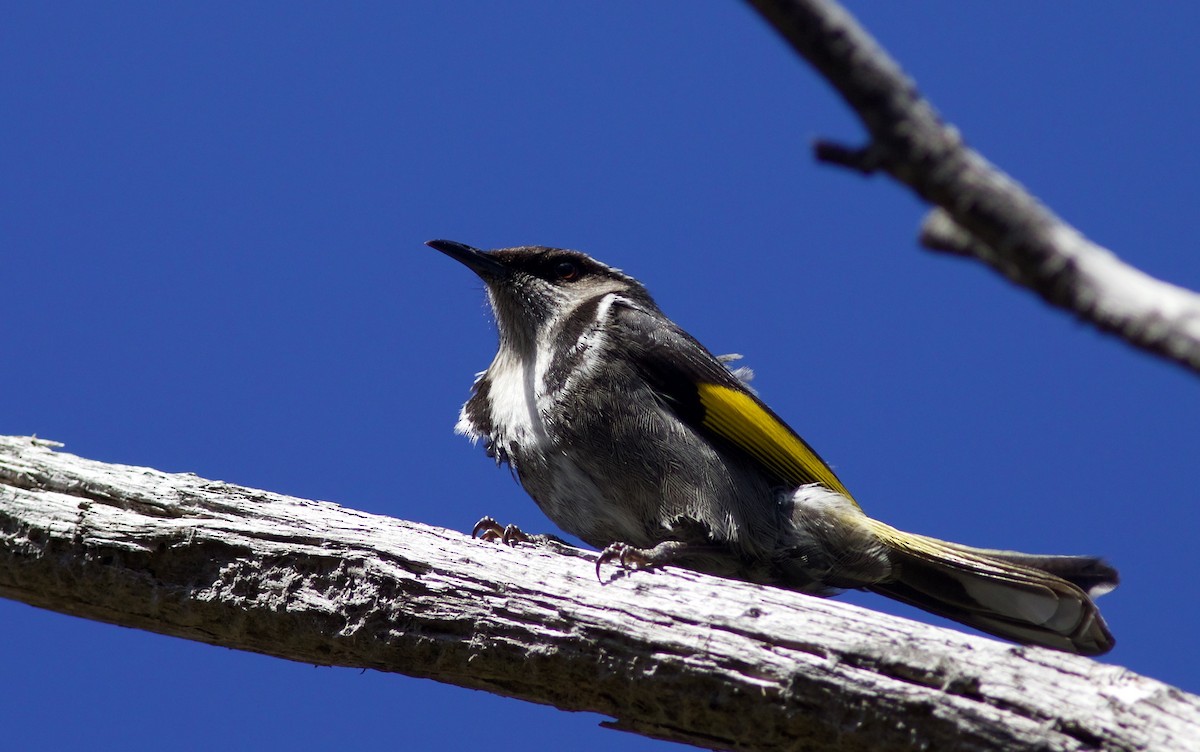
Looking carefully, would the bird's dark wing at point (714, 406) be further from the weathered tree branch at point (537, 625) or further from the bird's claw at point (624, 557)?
the weathered tree branch at point (537, 625)

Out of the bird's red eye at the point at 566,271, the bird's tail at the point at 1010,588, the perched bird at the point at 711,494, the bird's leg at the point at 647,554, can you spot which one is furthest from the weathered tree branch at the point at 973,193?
the bird's red eye at the point at 566,271

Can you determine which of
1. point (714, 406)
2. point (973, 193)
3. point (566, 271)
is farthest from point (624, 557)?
point (973, 193)

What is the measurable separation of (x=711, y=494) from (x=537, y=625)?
113 centimetres

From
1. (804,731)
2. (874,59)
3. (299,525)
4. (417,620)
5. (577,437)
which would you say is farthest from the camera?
(577,437)

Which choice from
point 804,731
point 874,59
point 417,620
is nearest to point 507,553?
point 417,620

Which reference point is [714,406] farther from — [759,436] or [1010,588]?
[1010,588]

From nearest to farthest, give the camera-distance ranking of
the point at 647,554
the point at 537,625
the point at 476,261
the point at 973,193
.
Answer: the point at 973,193, the point at 537,625, the point at 647,554, the point at 476,261

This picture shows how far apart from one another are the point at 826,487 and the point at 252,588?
2.55 m

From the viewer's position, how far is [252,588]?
4004 millimetres

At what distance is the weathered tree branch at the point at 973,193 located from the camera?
5.15 ft

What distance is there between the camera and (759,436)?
4848 millimetres

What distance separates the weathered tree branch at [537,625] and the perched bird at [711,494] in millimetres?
537

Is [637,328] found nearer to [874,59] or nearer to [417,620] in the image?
[417,620]

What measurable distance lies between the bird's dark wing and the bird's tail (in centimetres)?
43
